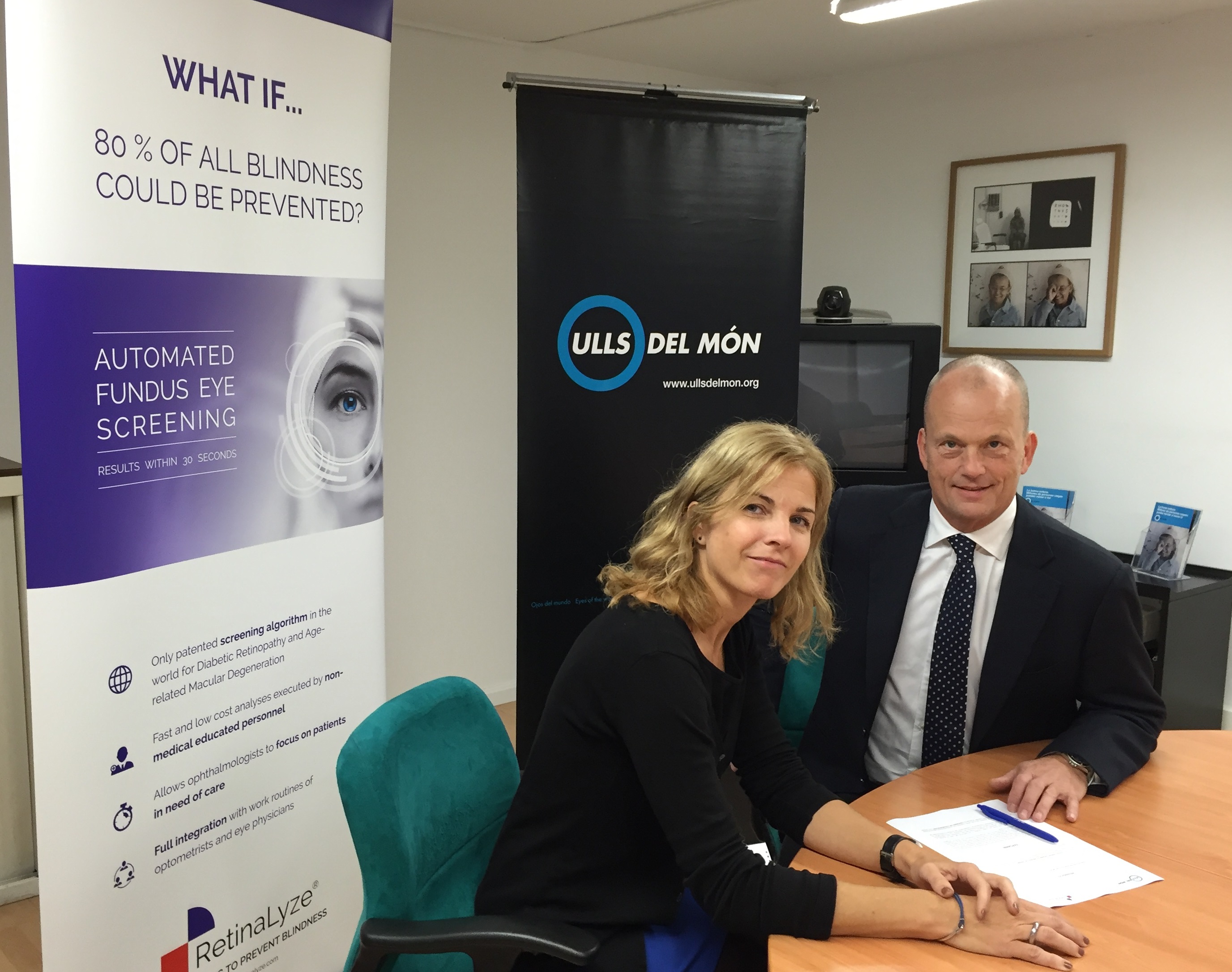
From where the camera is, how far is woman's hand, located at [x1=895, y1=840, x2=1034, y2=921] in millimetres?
1330

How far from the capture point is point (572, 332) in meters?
2.91

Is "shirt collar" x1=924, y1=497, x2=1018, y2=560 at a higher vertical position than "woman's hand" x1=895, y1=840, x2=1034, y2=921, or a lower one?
higher

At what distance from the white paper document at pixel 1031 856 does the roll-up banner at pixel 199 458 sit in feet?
4.31

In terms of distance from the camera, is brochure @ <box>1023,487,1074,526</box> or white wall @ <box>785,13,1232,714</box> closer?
white wall @ <box>785,13,1232,714</box>

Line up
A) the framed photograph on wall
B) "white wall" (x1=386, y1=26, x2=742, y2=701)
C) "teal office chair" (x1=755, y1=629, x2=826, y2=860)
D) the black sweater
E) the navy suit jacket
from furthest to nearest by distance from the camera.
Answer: the framed photograph on wall < "white wall" (x1=386, y1=26, x2=742, y2=701) < "teal office chair" (x1=755, y1=629, x2=826, y2=860) < the navy suit jacket < the black sweater

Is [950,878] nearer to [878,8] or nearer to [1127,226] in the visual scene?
[878,8]

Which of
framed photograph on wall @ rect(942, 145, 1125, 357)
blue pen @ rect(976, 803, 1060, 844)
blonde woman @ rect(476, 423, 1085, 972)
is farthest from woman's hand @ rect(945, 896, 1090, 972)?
framed photograph on wall @ rect(942, 145, 1125, 357)

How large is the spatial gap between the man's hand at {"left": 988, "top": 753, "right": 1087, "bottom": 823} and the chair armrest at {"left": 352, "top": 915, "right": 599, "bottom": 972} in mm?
753

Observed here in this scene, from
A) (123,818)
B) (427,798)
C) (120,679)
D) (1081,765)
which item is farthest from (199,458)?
(1081,765)

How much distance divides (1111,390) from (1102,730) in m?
2.65

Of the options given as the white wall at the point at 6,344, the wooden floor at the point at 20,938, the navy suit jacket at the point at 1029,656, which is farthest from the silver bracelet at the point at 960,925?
the white wall at the point at 6,344

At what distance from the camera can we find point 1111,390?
161 inches

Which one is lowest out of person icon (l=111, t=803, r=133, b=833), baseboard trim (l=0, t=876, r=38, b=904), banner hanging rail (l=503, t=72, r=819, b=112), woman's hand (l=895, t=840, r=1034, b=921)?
baseboard trim (l=0, t=876, r=38, b=904)

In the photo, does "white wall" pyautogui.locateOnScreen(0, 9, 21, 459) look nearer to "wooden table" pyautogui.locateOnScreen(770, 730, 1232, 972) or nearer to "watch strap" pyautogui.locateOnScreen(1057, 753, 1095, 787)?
"wooden table" pyautogui.locateOnScreen(770, 730, 1232, 972)
